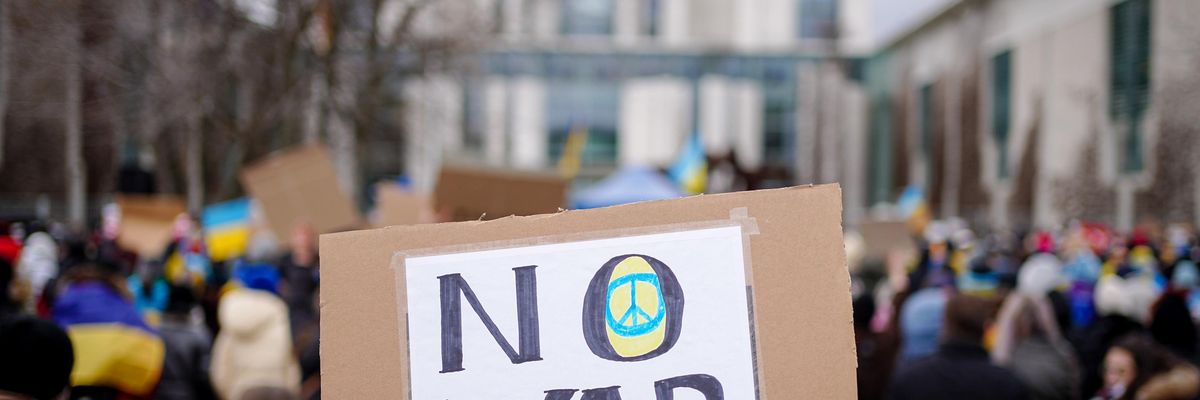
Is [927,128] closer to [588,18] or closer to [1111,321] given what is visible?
[588,18]

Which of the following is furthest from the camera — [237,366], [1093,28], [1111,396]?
[1093,28]

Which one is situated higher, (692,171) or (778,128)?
(778,128)

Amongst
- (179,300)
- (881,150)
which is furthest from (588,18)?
(179,300)

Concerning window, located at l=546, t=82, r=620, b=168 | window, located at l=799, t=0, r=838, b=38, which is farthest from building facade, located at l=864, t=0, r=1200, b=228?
window, located at l=546, t=82, r=620, b=168

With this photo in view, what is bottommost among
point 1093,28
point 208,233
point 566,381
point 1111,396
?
point 1111,396

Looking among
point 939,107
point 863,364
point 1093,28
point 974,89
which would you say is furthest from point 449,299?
point 939,107

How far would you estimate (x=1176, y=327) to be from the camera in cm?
656

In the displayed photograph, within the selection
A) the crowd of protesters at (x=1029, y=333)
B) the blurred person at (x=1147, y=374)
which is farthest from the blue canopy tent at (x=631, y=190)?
the blurred person at (x=1147, y=374)

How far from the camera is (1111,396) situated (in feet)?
18.4

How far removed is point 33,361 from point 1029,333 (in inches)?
182

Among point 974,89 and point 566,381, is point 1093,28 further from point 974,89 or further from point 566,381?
point 566,381

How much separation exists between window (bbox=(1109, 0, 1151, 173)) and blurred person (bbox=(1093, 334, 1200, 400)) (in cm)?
2691

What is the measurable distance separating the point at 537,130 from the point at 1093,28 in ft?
104

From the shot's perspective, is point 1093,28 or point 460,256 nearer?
point 460,256
